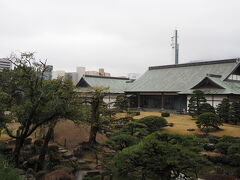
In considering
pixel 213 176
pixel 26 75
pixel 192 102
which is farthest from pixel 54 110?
pixel 192 102

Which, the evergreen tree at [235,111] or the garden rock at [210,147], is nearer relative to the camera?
the garden rock at [210,147]

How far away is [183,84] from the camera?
1350 inches

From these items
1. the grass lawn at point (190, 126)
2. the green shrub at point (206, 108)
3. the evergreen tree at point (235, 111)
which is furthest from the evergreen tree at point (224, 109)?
the grass lawn at point (190, 126)

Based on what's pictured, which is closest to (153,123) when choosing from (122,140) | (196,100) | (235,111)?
(196,100)

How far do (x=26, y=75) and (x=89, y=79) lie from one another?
1230 inches

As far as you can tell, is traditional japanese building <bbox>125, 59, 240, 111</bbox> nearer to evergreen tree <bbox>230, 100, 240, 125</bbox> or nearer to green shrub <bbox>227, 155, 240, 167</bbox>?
evergreen tree <bbox>230, 100, 240, 125</bbox>

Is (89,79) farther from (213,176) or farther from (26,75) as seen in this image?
(213,176)

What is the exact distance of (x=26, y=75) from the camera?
42.1 feet

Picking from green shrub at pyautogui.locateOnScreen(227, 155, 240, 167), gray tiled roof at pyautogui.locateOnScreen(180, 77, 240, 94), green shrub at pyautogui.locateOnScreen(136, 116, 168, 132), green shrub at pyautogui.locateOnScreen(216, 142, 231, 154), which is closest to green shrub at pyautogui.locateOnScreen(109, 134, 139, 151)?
green shrub at pyautogui.locateOnScreen(227, 155, 240, 167)

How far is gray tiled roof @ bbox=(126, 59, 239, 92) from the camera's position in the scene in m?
33.0

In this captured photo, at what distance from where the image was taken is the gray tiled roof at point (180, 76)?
1300 inches

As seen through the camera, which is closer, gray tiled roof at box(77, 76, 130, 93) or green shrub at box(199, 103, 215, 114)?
green shrub at box(199, 103, 215, 114)

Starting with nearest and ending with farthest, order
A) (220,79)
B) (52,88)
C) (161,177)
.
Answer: (161,177), (52,88), (220,79)

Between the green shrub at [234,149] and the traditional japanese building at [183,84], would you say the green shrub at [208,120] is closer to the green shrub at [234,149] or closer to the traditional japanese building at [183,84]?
the green shrub at [234,149]
